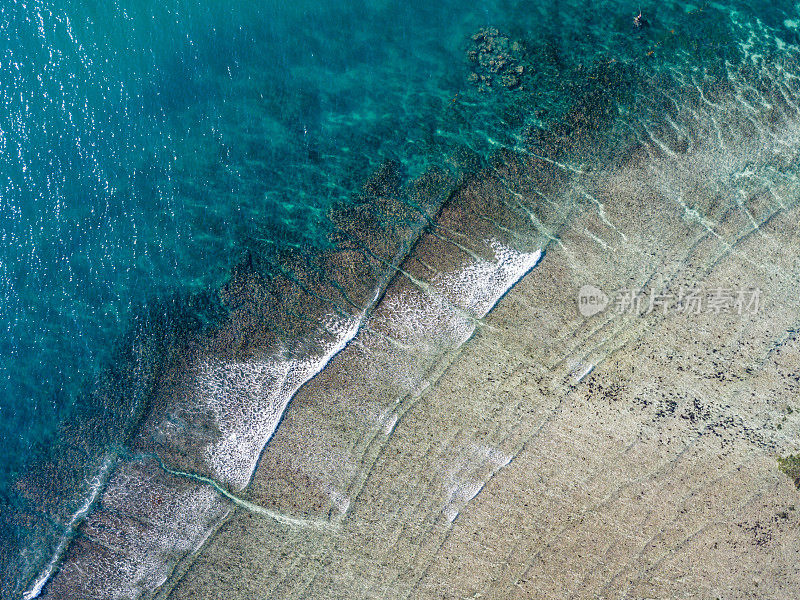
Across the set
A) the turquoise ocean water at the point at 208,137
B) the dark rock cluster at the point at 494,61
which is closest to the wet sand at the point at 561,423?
the turquoise ocean water at the point at 208,137

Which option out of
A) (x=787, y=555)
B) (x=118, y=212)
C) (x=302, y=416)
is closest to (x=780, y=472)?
(x=787, y=555)

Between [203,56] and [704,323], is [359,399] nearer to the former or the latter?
[704,323]

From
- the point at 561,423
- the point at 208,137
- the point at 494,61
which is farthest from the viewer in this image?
the point at 208,137

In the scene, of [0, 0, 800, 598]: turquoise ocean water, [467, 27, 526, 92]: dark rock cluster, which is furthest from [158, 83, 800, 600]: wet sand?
[467, 27, 526, 92]: dark rock cluster

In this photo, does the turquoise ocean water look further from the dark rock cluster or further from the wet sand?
the wet sand

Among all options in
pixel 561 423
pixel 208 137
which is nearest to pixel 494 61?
pixel 208 137

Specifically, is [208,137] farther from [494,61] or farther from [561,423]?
[561,423]

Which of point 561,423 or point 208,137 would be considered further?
point 208,137
